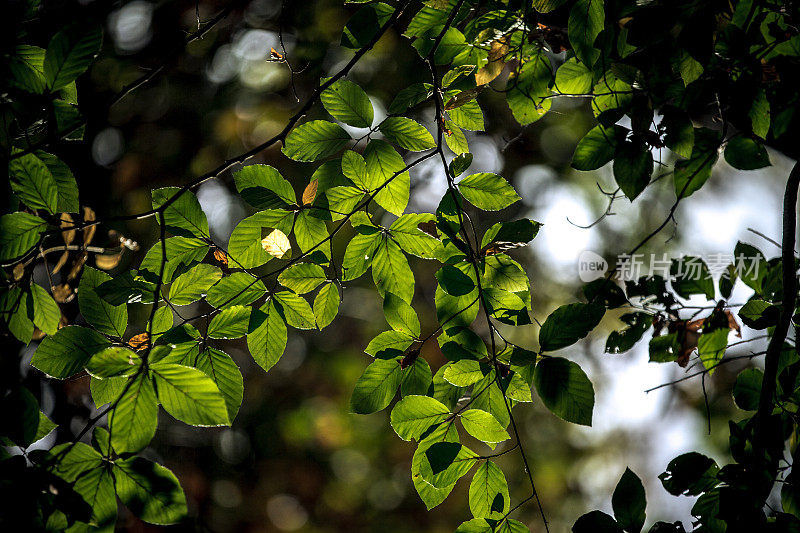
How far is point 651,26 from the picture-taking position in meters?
0.64

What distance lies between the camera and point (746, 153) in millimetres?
795

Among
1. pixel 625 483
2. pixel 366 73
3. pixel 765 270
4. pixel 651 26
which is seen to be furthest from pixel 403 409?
pixel 366 73

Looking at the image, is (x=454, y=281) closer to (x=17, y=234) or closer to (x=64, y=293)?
(x=17, y=234)

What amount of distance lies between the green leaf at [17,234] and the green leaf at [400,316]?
0.45m

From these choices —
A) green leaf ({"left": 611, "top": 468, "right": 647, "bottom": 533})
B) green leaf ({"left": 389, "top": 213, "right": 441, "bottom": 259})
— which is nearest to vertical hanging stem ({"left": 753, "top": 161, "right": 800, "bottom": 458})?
green leaf ({"left": 611, "top": 468, "right": 647, "bottom": 533})

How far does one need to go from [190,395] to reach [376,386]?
264 mm

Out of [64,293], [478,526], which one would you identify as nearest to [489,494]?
[478,526]

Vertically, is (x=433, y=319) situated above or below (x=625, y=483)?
below

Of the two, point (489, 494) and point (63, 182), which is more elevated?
point (63, 182)

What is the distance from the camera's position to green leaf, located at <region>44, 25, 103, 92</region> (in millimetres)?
598

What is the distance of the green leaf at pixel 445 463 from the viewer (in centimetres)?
65

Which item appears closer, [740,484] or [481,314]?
[740,484]

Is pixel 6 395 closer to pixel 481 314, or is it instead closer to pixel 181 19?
pixel 181 19

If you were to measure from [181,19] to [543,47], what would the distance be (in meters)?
2.22
